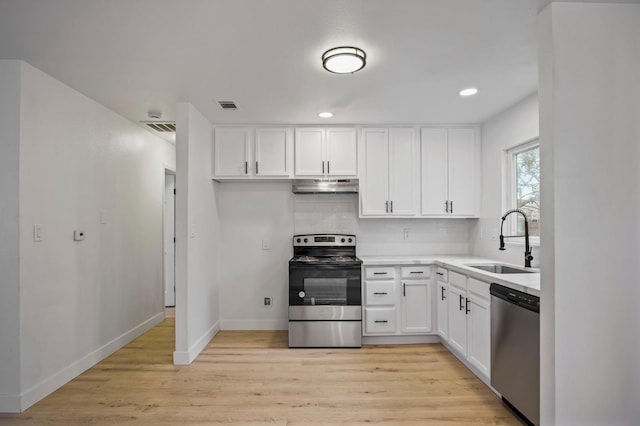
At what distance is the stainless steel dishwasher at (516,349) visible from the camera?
202cm

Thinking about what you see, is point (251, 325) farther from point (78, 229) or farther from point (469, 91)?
point (469, 91)

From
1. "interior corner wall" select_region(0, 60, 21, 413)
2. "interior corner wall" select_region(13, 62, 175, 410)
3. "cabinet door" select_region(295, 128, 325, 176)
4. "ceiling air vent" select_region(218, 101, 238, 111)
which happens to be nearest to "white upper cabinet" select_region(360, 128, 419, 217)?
"cabinet door" select_region(295, 128, 325, 176)

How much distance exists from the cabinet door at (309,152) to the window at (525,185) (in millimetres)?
Answer: 1920

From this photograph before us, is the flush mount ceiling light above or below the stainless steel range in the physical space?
above

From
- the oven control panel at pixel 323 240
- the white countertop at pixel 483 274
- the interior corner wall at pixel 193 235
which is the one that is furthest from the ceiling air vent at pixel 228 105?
the white countertop at pixel 483 274

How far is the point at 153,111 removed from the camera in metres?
3.47

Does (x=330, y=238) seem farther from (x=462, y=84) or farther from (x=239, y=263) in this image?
(x=462, y=84)

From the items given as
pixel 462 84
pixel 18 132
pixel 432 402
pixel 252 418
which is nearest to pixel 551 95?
pixel 462 84

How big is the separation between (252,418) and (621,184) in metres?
2.47

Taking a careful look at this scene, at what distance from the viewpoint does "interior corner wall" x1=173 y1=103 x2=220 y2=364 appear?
10.4ft

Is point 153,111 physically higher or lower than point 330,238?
higher

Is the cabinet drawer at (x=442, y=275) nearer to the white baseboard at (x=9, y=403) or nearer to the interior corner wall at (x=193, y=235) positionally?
the interior corner wall at (x=193, y=235)

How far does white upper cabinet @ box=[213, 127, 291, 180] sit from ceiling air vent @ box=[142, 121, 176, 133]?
51 cm

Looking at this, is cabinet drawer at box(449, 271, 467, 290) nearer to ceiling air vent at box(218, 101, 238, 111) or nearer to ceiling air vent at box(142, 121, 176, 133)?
ceiling air vent at box(218, 101, 238, 111)
